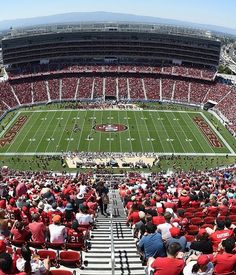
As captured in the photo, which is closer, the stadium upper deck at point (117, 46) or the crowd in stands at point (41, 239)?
the crowd in stands at point (41, 239)

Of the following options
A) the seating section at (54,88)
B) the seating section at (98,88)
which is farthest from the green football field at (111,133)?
the seating section at (98,88)

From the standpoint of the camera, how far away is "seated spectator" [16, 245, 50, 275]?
9.18 meters

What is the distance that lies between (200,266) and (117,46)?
3760 inches

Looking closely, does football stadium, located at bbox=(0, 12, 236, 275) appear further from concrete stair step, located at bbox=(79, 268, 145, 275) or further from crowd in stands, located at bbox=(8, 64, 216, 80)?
crowd in stands, located at bbox=(8, 64, 216, 80)

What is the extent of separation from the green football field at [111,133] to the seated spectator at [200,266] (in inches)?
1931

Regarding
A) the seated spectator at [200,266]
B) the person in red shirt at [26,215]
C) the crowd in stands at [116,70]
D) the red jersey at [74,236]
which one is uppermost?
the seated spectator at [200,266]

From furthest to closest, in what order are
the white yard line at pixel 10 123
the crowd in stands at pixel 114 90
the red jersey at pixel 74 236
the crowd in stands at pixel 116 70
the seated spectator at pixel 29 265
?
the crowd in stands at pixel 116 70
the crowd in stands at pixel 114 90
the white yard line at pixel 10 123
the red jersey at pixel 74 236
the seated spectator at pixel 29 265

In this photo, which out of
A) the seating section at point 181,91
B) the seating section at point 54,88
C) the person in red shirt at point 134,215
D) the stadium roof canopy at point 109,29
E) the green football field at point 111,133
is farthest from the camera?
the stadium roof canopy at point 109,29

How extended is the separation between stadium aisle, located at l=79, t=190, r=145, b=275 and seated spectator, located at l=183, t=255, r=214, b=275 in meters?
2.77

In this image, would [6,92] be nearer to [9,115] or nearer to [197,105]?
[9,115]

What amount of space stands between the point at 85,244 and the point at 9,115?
64950 mm

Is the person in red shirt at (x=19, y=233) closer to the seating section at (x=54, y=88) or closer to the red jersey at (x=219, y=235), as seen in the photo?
the red jersey at (x=219, y=235)

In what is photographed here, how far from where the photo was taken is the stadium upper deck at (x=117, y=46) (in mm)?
97000

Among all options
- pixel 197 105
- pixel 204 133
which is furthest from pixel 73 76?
pixel 204 133
